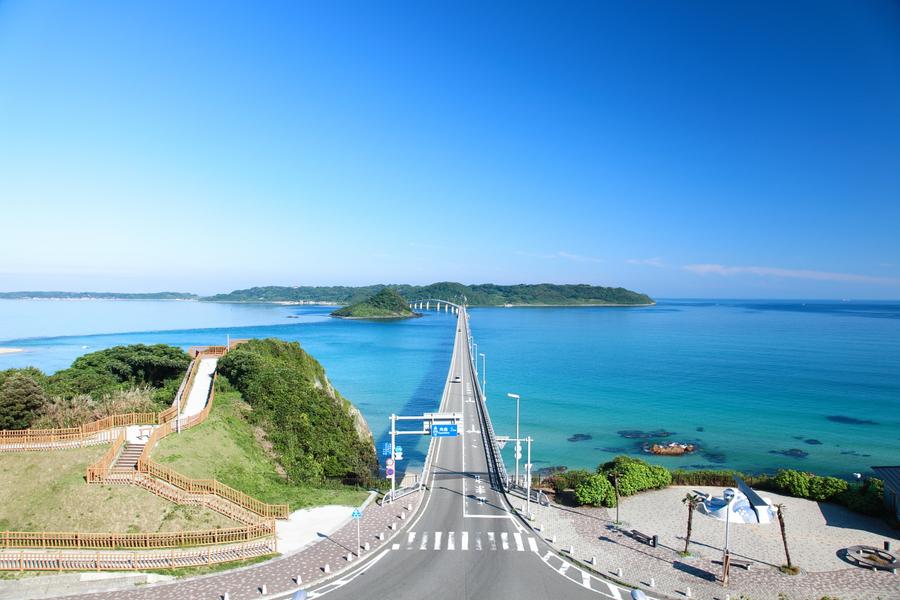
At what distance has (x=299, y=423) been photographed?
33.6 m

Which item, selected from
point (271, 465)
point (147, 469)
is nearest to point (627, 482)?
point (271, 465)

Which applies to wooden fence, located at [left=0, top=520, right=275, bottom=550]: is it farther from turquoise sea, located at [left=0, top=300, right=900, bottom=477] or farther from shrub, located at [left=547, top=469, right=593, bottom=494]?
turquoise sea, located at [left=0, top=300, right=900, bottom=477]

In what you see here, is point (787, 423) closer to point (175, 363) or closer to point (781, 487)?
point (781, 487)

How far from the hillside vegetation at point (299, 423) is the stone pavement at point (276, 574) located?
812 centimetres

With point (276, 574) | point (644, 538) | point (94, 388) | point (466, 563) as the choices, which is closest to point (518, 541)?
point (466, 563)

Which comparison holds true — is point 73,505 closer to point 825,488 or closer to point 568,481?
point 568,481

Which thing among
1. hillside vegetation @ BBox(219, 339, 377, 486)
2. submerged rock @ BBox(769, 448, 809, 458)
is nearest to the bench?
hillside vegetation @ BBox(219, 339, 377, 486)

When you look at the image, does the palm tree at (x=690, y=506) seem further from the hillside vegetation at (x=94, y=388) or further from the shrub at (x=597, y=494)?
the hillside vegetation at (x=94, y=388)

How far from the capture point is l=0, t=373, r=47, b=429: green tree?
2478 centimetres

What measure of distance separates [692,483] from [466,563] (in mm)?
18747

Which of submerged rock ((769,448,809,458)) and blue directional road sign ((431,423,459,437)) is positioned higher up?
blue directional road sign ((431,423,459,437))

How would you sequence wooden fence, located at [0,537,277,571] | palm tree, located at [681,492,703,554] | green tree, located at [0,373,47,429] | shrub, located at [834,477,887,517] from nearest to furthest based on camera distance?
wooden fence, located at [0,537,277,571]
palm tree, located at [681,492,703,554]
green tree, located at [0,373,47,429]
shrub, located at [834,477,887,517]

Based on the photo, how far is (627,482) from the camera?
28953 mm

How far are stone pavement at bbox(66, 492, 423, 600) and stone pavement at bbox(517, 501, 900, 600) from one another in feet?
27.8
